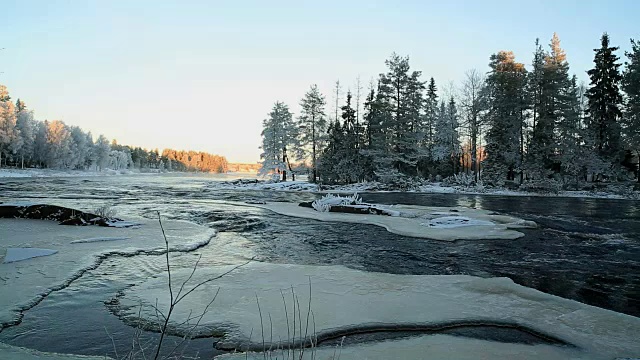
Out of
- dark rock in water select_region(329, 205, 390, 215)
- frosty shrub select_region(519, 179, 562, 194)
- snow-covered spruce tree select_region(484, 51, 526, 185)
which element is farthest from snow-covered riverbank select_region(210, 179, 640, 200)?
dark rock in water select_region(329, 205, 390, 215)

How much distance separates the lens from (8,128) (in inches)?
2530

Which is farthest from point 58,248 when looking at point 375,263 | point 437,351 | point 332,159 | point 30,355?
point 332,159

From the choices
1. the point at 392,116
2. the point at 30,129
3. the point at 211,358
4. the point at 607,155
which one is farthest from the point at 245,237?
the point at 30,129

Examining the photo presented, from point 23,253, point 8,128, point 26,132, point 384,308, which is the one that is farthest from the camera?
point 26,132

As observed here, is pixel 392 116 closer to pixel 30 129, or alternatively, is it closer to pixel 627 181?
pixel 627 181

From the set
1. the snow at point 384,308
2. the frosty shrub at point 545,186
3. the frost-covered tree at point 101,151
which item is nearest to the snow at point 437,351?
the snow at point 384,308

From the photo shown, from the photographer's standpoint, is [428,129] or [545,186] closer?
[545,186]

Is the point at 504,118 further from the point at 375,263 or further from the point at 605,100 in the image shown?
the point at 375,263

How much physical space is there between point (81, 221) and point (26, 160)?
86349 millimetres

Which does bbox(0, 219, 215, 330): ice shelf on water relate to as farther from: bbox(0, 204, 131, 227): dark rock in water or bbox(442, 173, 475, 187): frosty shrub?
bbox(442, 173, 475, 187): frosty shrub

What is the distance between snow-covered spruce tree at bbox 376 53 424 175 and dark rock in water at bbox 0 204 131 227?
30893 mm

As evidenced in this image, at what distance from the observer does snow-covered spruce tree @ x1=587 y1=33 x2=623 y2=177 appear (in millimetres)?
34625

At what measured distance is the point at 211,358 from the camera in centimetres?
345

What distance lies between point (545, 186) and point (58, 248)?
35449mm
